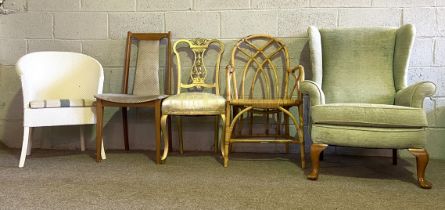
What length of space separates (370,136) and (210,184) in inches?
36.9

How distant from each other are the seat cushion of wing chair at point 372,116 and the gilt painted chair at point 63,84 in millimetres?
1605

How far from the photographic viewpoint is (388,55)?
2.66 meters

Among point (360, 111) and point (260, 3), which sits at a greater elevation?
point (260, 3)

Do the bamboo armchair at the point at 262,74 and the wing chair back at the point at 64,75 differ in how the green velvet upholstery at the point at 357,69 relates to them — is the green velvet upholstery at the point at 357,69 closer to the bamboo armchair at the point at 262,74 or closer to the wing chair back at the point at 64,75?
the bamboo armchair at the point at 262,74

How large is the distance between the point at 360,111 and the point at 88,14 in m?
2.40

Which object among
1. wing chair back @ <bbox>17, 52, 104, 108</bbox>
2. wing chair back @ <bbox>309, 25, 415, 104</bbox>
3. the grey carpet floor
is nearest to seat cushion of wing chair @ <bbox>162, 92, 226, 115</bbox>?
the grey carpet floor

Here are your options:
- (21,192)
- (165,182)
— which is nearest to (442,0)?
(165,182)

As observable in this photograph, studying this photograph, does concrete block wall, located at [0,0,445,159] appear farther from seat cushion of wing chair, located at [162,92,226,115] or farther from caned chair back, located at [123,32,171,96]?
seat cushion of wing chair, located at [162,92,226,115]

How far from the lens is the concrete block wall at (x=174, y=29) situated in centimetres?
284

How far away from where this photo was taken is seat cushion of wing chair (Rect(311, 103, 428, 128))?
1967mm

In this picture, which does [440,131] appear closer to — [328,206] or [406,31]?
[406,31]

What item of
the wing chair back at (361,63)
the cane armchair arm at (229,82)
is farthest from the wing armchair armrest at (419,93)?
the cane armchair arm at (229,82)

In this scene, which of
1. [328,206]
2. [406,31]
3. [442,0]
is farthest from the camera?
[442,0]

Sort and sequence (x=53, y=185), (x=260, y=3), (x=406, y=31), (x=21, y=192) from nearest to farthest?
1. (x=21, y=192)
2. (x=53, y=185)
3. (x=406, y=31)
4. (x=260, y=3)
